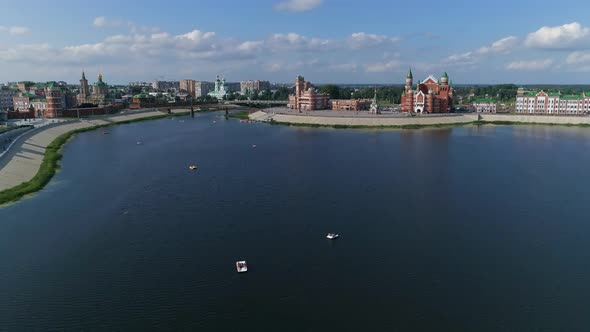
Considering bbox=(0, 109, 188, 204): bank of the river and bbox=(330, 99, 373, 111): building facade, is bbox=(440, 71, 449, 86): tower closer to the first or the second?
bbox=(330, 99, 373, 111): building facade

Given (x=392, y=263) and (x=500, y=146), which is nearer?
(x=392, y=263)

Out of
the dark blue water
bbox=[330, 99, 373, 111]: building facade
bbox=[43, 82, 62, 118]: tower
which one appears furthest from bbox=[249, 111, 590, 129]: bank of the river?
bbox=[43, 82, 62, 118]: tower

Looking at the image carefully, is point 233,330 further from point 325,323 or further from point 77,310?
point 77,310

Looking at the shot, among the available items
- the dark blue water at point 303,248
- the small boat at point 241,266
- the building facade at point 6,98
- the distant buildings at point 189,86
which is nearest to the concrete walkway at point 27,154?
the dark blue water at point 303,248

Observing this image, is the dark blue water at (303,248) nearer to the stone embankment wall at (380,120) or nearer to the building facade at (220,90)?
the stone embankment wall at (380,120)

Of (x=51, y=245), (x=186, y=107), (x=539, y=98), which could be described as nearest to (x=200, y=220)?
(x=51, y=245)

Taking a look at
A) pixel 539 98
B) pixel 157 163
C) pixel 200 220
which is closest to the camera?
pixel 200 220

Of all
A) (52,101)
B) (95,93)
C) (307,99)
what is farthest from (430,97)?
(95,93)
